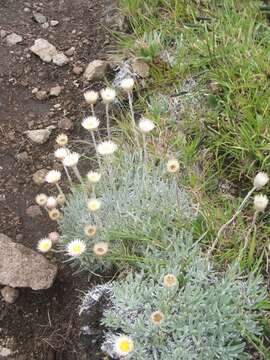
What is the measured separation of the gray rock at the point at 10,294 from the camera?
7.47 ft

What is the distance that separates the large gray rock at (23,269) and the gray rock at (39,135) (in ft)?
2.44

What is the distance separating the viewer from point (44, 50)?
329cm

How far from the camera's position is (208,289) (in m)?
2.00

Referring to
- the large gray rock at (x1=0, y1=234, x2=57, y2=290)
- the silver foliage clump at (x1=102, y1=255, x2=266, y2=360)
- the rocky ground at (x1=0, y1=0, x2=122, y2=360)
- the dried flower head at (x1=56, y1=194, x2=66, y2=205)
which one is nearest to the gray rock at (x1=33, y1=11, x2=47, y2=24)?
the rocky ground at (x1=0, y1=0, x2=122, y2=360)

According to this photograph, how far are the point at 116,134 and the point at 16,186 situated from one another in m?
0.56

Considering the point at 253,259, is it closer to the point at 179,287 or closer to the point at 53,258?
the point at 179,287

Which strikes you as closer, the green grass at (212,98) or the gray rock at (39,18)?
the green grass at (212,98)

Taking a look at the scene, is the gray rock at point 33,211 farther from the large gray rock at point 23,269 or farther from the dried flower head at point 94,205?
the dried flower head at point 94,205

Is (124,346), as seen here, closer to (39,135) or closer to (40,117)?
(39,135)

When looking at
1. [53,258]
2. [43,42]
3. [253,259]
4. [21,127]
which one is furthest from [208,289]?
[43,42]

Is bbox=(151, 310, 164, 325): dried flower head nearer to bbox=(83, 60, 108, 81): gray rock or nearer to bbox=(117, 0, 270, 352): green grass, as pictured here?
bbox=(117, 0, 270, 352): green grass

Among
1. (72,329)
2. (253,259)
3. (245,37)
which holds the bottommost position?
(72,329)

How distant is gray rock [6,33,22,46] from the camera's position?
3.32 meters

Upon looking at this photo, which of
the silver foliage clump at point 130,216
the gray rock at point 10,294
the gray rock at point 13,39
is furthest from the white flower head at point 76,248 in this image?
the gray rock at point 13,39
